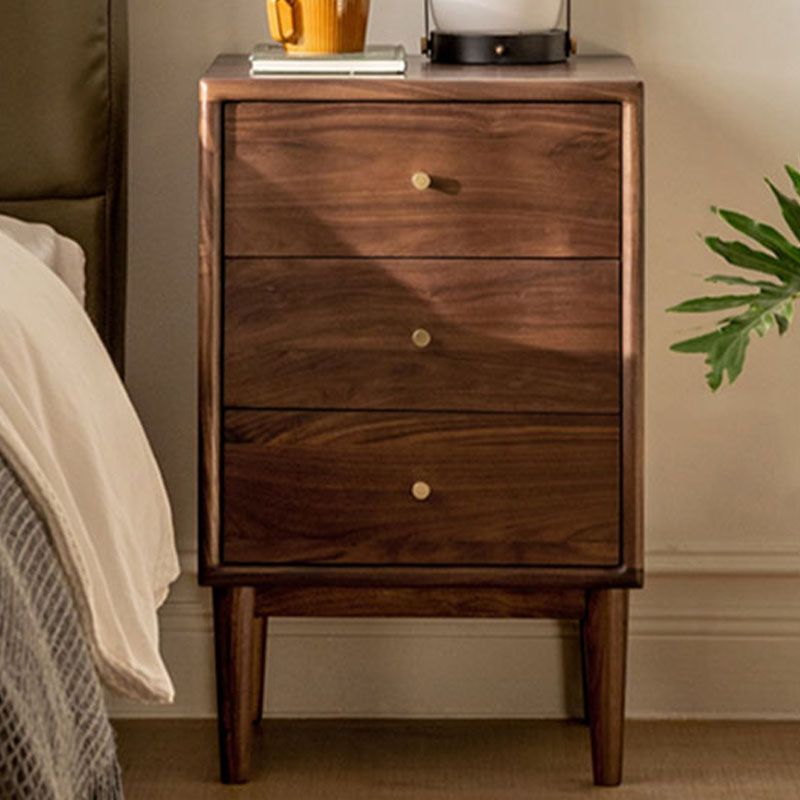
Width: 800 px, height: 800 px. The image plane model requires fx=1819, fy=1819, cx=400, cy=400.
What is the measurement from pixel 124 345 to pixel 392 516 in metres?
0.55

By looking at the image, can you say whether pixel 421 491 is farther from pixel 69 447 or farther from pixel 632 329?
pixel 69 447

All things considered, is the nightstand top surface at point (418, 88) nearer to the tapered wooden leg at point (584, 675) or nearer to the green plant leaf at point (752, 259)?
the green plant leaf at point (752, 259)

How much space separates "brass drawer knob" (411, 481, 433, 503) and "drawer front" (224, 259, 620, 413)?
90mm

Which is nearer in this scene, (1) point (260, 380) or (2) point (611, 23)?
(1) point (260, 380)

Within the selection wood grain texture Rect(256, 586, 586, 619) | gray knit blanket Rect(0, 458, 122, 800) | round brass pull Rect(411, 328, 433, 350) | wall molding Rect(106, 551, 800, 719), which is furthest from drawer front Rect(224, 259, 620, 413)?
gray knit blanket Rect(0, 458, 122, 800)

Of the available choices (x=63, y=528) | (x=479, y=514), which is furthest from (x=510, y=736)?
(x=63, y=528)

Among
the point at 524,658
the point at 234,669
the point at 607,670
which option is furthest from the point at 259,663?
the point at 607,670

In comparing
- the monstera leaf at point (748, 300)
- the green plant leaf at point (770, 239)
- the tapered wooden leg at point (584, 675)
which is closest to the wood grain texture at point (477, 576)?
the tapered wooden leg at point (584, 675)

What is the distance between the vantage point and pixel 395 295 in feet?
6.75

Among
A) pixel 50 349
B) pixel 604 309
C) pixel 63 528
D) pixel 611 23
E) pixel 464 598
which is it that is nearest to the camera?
pixel 63 528

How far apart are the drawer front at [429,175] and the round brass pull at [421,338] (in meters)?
0.09

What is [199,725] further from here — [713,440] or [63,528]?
[63,528]

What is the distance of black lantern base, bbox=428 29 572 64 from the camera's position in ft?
7.18

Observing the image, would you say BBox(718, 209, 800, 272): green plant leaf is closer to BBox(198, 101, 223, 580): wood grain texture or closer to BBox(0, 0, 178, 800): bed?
BBox(198, 101, 223, 580): wood grain texture
